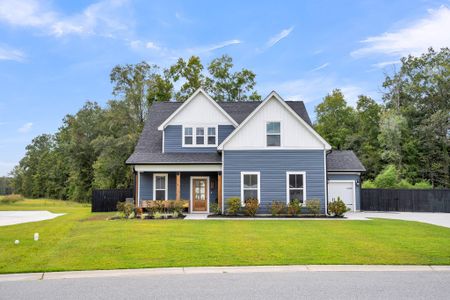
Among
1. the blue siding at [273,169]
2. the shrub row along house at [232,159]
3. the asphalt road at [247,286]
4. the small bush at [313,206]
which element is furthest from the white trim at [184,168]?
the asphalt road at [247,286]

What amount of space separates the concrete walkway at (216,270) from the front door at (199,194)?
629 inches

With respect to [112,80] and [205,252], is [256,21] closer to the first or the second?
[205,252]

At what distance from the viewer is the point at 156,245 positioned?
11156 millimetres

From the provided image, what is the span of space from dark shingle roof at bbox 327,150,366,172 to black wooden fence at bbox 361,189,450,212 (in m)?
2.68

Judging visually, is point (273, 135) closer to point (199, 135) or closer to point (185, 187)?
point (199, 135)

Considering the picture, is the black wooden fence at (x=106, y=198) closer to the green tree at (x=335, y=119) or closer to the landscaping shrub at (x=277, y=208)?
the landscaping shrub at (x=277, y=208)

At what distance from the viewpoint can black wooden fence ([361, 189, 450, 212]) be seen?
1101 inches

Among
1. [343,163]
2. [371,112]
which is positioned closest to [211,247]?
[343,163]

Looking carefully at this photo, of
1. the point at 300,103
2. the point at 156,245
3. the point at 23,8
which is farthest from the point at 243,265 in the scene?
the point at 300,103

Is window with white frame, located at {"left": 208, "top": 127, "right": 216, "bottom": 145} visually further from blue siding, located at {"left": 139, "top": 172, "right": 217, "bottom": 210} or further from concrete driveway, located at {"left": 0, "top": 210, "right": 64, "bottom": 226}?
concrete driveway, located at {"left": 0, "top": 210, "right": 64, "bottom": 226}

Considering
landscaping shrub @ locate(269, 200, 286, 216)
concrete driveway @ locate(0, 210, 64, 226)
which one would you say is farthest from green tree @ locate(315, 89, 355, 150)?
concrete driveway @ locate(0, 210, 64, 226)

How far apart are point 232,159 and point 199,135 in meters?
3.19

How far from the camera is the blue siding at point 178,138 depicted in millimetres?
24609

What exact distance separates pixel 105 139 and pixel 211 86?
1196 cm
